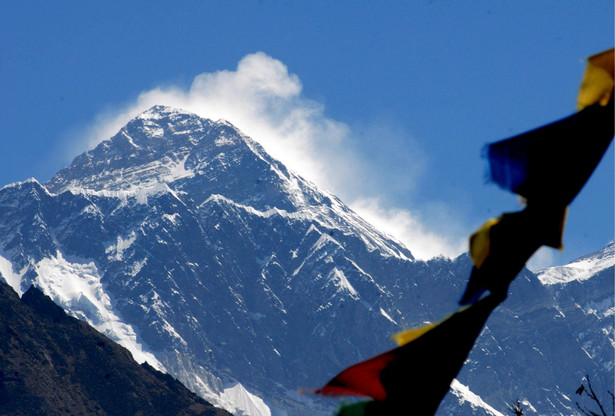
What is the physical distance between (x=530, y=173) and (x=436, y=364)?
3.40ft

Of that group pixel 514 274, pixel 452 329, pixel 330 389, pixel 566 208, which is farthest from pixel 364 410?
pixel 566 208

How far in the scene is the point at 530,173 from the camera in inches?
188

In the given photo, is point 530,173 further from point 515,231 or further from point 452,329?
point 452,329

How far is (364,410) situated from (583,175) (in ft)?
5.18

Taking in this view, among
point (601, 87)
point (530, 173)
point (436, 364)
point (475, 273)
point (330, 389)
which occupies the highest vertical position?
point (601, 87)

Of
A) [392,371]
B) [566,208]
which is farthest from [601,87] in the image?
[392,371]

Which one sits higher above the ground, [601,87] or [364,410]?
[601,87]

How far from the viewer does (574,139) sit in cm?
475

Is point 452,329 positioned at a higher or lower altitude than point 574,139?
lower

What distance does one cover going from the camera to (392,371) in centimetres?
477

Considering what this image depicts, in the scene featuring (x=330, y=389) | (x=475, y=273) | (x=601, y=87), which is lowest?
(x=330, y=389)

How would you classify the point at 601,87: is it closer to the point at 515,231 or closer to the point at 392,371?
the point at 515,231

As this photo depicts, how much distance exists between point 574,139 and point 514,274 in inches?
29.0

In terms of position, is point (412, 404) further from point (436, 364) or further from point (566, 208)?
point (566, 208)
